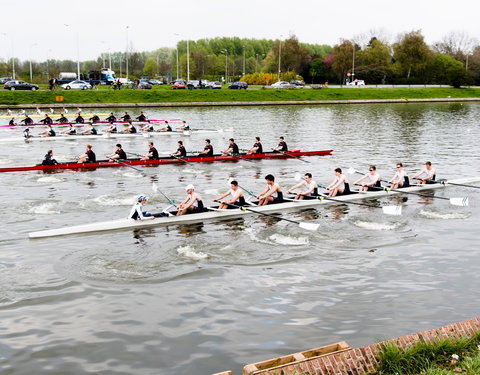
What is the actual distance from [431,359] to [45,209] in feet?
53.3

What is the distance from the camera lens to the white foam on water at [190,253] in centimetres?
1531

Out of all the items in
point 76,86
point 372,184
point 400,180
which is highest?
point 76,86

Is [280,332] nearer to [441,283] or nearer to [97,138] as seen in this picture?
[441,283]

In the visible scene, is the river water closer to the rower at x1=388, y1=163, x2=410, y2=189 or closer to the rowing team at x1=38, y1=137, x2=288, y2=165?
the rower at x1=388, y1=163, x2=410, y2=189

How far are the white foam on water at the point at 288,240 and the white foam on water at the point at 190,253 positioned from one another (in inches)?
106

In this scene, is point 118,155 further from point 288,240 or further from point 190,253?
point 288,240

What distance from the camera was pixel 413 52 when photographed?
108188mm

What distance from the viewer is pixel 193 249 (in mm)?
15945

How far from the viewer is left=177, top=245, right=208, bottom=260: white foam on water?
50.2ft

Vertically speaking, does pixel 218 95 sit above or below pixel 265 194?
above

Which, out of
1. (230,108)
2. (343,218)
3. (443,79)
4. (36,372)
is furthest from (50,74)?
(36,372)

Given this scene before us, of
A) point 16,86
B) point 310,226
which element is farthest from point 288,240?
point 16,86

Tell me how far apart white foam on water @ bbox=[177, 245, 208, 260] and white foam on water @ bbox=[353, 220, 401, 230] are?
6239 mm

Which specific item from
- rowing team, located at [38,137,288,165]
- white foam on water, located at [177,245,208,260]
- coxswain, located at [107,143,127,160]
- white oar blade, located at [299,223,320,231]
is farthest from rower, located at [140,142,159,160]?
white oar blade, located at [299,223,320,231]
